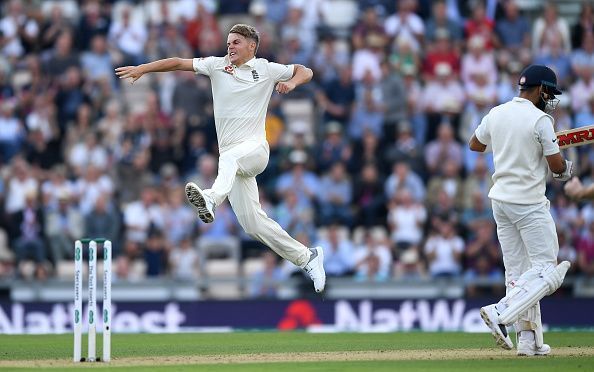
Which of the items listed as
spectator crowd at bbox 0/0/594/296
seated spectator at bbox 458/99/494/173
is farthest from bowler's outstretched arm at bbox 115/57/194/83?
seated spectator at bbox 458/99/494/173

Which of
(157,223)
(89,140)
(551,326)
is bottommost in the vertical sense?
(551,326)

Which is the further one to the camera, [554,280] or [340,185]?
[340,185]

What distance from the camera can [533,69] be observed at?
9.92 metres

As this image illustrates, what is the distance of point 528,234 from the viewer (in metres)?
9.80

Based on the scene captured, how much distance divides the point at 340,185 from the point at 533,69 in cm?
759

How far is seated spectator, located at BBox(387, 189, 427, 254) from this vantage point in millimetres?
16875

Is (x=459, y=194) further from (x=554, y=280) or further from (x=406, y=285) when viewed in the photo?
(x=554, y=280)

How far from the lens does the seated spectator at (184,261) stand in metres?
16.6

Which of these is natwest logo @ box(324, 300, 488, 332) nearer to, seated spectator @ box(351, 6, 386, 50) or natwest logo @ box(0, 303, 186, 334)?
natwest logo @ box(0, 303, 186, 334)

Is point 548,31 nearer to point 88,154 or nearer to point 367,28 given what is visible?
point 367,28

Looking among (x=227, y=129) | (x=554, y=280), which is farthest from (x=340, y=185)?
(x=554, y=280)

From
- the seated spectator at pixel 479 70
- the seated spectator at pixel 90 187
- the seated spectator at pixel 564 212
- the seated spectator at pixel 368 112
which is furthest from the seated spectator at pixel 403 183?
the seated spectator at pixel 90 187

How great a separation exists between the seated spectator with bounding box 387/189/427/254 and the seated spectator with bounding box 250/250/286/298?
1.61 m

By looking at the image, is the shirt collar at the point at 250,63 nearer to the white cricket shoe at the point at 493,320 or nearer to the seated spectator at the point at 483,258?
the white cricket shoe at the point at 493,320
